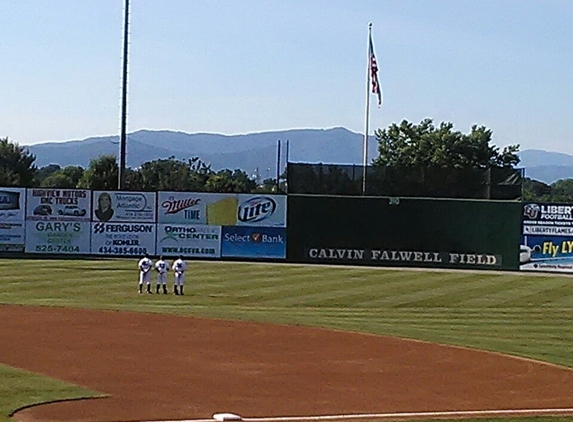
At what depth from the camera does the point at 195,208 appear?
52.0m

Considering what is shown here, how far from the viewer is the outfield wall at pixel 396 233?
5016 centimetres

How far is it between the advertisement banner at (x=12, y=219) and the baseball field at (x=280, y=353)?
12530 mm

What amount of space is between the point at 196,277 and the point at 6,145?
64.5m

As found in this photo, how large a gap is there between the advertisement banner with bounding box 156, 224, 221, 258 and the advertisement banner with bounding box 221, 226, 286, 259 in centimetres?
45

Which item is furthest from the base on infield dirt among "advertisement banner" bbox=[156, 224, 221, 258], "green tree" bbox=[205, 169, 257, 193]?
"green tree" bbox=[205, 169, 257, 193]

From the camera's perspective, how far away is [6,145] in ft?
336

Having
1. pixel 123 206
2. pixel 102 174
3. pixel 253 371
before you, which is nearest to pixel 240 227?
pixel 123 206

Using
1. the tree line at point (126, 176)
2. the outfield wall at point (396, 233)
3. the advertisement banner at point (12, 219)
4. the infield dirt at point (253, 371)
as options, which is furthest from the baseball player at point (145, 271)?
the tree line at point (126, 176)

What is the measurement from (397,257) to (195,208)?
10.2m

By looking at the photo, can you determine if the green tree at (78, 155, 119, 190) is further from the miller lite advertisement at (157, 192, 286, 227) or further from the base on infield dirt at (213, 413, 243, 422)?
the base on infield dirt at (213, 413, 243, 422)

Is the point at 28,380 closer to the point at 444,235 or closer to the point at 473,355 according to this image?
the point at 473,355

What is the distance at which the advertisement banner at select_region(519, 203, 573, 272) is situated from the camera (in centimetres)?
4841

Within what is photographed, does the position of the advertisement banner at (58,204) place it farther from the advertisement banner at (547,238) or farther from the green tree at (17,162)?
the green tree at (17,162)

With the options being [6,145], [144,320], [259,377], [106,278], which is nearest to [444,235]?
[106,278]
